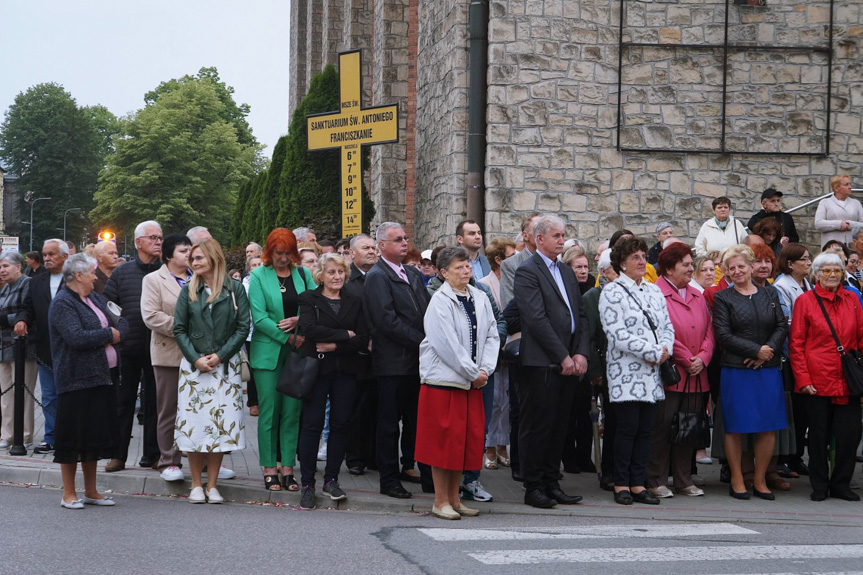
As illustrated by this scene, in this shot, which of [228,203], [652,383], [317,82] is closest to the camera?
[652,383]

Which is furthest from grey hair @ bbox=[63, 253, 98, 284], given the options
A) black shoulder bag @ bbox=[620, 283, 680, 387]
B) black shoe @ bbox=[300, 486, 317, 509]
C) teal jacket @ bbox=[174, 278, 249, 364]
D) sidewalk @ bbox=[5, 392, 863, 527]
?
black shoulder bag @ bbox=[620, 283, 680, 387]

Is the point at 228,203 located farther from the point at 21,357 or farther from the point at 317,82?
the point at 21,357

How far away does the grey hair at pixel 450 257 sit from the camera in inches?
337

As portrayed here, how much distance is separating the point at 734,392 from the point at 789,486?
125cm

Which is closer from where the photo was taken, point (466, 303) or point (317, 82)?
point (466, 303)

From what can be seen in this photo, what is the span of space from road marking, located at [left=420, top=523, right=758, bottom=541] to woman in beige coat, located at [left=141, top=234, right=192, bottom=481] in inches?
111

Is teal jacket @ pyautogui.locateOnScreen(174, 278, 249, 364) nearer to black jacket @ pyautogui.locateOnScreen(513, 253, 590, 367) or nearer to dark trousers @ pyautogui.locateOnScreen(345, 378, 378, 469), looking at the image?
dark trousers @ pyautogui.locateOnScreen(345, 378, 378, 469)

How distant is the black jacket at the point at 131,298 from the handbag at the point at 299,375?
5.55ft

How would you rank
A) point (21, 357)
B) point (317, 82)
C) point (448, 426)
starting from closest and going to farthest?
point (448, 426)
point (21, 357)
point (317, 82)

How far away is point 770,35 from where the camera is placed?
16.2 m

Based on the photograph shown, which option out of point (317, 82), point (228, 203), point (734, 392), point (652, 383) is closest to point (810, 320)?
point (734, 392)

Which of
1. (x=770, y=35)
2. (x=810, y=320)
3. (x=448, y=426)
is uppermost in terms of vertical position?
(x=770, y=35)

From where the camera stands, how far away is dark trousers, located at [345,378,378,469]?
34.1 ft

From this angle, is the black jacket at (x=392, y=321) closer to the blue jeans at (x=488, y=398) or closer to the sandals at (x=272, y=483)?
the blue jeans at (x=488, y=398)
